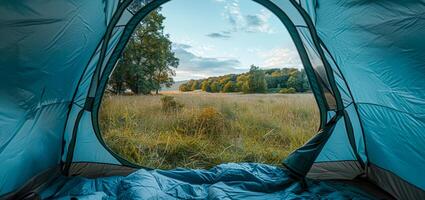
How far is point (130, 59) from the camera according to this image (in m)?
3.21

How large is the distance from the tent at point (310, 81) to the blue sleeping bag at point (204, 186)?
13cm

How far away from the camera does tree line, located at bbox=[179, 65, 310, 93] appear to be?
3.49 metres

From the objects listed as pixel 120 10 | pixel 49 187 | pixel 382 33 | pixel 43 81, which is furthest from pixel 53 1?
pixel 382 33

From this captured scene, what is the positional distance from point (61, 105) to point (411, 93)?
202cm

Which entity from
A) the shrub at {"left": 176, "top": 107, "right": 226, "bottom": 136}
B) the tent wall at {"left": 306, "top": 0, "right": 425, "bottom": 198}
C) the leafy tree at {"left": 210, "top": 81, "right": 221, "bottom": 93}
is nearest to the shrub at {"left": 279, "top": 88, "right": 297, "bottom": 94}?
the leafy tree at {"left": 210, "top": 81, "right": 221, "bottom": 93}

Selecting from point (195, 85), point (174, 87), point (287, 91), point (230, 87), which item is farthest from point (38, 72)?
point (287, 91)

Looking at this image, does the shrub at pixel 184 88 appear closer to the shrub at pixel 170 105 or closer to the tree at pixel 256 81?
the shrub at pixel 170 105

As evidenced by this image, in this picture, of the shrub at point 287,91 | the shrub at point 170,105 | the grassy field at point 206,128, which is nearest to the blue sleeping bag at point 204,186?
the grassy field at point 206,128

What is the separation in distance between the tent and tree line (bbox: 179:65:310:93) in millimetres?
1460

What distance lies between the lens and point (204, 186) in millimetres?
1771

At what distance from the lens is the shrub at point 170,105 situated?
3242 mm

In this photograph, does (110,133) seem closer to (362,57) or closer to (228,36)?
(228,36)

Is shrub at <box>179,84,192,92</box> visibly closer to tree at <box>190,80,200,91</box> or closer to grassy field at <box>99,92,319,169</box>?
tree at <box>190,80,200,91</box>

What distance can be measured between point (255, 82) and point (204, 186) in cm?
214
